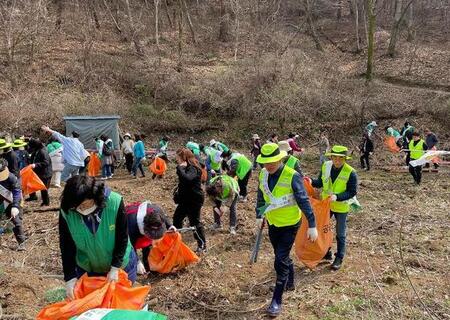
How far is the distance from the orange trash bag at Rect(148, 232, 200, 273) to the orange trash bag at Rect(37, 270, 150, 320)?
6.89 ft

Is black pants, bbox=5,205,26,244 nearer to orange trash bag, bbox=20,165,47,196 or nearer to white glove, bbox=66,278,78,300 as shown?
orange trash bag, bbox=20,165,47,196

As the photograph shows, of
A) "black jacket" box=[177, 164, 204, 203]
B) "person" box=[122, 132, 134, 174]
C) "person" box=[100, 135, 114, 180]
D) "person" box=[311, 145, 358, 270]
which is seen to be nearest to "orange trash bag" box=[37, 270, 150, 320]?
"black jacket" box=[177, 164, 204, 203]

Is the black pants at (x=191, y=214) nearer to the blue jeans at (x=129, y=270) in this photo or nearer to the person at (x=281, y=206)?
the person at (x=281, y=206)

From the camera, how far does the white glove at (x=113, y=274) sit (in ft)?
11.0

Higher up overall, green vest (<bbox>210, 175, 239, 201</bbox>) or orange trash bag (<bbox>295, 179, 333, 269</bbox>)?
green vest (<bbox>210, 175, 239, 201</bbox>)

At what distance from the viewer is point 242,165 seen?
867 cm

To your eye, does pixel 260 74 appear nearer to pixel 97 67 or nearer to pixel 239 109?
pixel 239 109

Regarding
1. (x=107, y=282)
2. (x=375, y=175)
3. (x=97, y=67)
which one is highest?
(x=97, y=67)

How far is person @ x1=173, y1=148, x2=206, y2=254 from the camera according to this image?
20.9ft

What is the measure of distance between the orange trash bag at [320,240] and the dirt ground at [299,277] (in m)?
0.20

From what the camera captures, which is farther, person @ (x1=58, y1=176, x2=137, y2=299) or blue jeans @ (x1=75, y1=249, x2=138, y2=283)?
blue jeans @ (x1=75, y1=249, x2=138, y2=283)

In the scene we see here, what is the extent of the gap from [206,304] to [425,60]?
993 inches

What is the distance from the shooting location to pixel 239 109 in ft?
70.0

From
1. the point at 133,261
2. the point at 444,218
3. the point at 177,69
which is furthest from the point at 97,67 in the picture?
the point at 133,261
